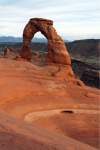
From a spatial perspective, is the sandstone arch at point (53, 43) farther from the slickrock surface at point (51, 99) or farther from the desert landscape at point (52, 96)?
the slickrock surface at point (51, 99)

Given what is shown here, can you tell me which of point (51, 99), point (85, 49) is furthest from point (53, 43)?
point (85, 49)

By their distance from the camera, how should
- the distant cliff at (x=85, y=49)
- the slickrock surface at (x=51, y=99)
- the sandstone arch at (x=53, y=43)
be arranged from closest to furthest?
the slickrock surface at (x=51, y=99) < the sandstone arch at (x=53, y=43) < the distant cliff at (x=85, y=49)

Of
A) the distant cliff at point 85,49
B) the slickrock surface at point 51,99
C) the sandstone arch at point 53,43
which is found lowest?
the distant cliff at point 85,49

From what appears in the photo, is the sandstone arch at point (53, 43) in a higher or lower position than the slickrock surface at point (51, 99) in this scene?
higher

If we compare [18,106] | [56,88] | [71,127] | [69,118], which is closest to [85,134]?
Result: [71,127]

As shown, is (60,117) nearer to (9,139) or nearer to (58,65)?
(58,65)

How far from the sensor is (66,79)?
3269cm

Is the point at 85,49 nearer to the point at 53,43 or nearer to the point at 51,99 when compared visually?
the point at 53,43

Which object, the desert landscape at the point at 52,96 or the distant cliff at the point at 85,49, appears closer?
the desert landscape at the point at 52,96

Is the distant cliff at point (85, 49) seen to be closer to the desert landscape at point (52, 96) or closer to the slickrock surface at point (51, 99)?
the desert landscape at point (52, 96)

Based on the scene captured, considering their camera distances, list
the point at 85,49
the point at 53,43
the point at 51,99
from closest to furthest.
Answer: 1. the point at 51,99
2. the point at 53,43
3. the point at 85,49

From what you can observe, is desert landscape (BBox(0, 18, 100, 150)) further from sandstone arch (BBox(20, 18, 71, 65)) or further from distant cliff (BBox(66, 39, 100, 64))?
distant cliff (BBox(66, 39, 100, 64))

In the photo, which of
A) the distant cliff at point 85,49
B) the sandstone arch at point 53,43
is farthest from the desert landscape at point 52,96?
the distant cliff at point 85,49

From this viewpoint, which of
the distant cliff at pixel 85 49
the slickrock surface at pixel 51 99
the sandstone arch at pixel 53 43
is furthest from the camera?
the distant cliff at pixel 85 49
